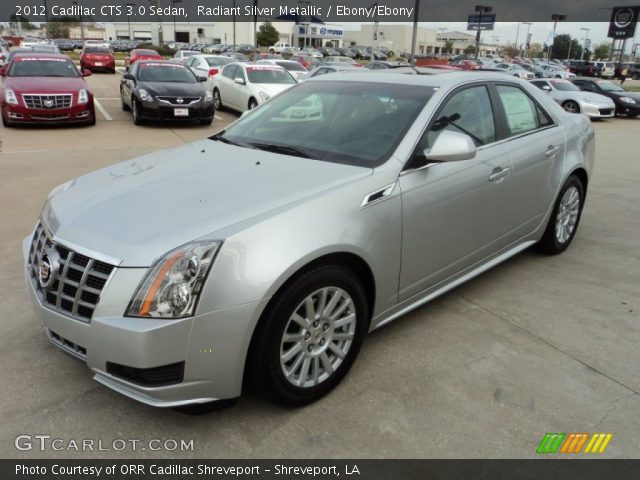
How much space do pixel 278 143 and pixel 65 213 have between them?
4.47 ft

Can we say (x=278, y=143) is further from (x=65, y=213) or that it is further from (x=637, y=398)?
(x=637, y=398)

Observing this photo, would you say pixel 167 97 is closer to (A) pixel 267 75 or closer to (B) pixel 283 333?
(A) pixel 267 75

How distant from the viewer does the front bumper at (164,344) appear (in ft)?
7.16

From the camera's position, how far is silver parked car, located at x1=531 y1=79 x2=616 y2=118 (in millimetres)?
17656

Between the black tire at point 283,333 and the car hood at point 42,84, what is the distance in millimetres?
10460

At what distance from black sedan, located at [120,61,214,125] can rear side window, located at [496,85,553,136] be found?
29.9ft

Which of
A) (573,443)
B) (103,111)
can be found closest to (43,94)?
(103,111)

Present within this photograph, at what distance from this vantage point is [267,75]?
14.4 meters

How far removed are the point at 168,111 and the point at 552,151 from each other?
9.44 metres

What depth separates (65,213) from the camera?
272 centimetres

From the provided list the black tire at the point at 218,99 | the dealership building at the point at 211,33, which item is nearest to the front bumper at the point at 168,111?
the black tire at the point at 218,99

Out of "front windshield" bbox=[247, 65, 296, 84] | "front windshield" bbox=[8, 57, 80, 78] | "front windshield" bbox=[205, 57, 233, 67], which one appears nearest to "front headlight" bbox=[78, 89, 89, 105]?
"front windshield" bbox=[8, 57, 80, 78]

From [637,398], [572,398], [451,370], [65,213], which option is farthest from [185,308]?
[637,398]

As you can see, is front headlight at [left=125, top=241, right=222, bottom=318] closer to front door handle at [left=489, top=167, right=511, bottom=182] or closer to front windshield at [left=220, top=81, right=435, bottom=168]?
front windshield at [left=220, top=81, right=435, bottom=168]
